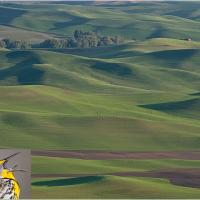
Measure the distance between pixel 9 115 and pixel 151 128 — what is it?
586 inches

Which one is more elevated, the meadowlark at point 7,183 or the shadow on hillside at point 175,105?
the meadowlark at point 7,183

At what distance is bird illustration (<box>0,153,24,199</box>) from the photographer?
59.1ft

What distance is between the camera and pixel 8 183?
715 inches

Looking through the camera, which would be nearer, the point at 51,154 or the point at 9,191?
the point at 9,191

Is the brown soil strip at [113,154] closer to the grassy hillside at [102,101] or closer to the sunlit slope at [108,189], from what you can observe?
the grassy hillside at [102,101]

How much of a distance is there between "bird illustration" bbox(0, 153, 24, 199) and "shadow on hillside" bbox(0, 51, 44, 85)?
384 ft

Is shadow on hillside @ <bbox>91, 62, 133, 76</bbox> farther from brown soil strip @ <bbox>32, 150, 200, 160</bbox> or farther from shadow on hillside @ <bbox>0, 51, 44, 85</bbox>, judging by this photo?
brown soil strip @ <bbox>32, 150, 200, 160</bbox>

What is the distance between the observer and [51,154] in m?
67.2

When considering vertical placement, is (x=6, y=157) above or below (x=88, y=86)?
above

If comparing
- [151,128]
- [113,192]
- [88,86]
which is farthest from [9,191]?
[88,86]

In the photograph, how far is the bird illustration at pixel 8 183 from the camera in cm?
1800

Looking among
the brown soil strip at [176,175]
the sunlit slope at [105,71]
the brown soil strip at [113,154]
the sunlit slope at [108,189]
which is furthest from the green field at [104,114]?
the brown soil strip at [113,154]

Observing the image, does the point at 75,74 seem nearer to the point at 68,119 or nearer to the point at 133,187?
the point at 68,119

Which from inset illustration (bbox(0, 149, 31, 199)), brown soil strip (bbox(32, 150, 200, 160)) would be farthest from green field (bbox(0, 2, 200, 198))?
inset illustration (bbox(0, 149, 31, 199))
